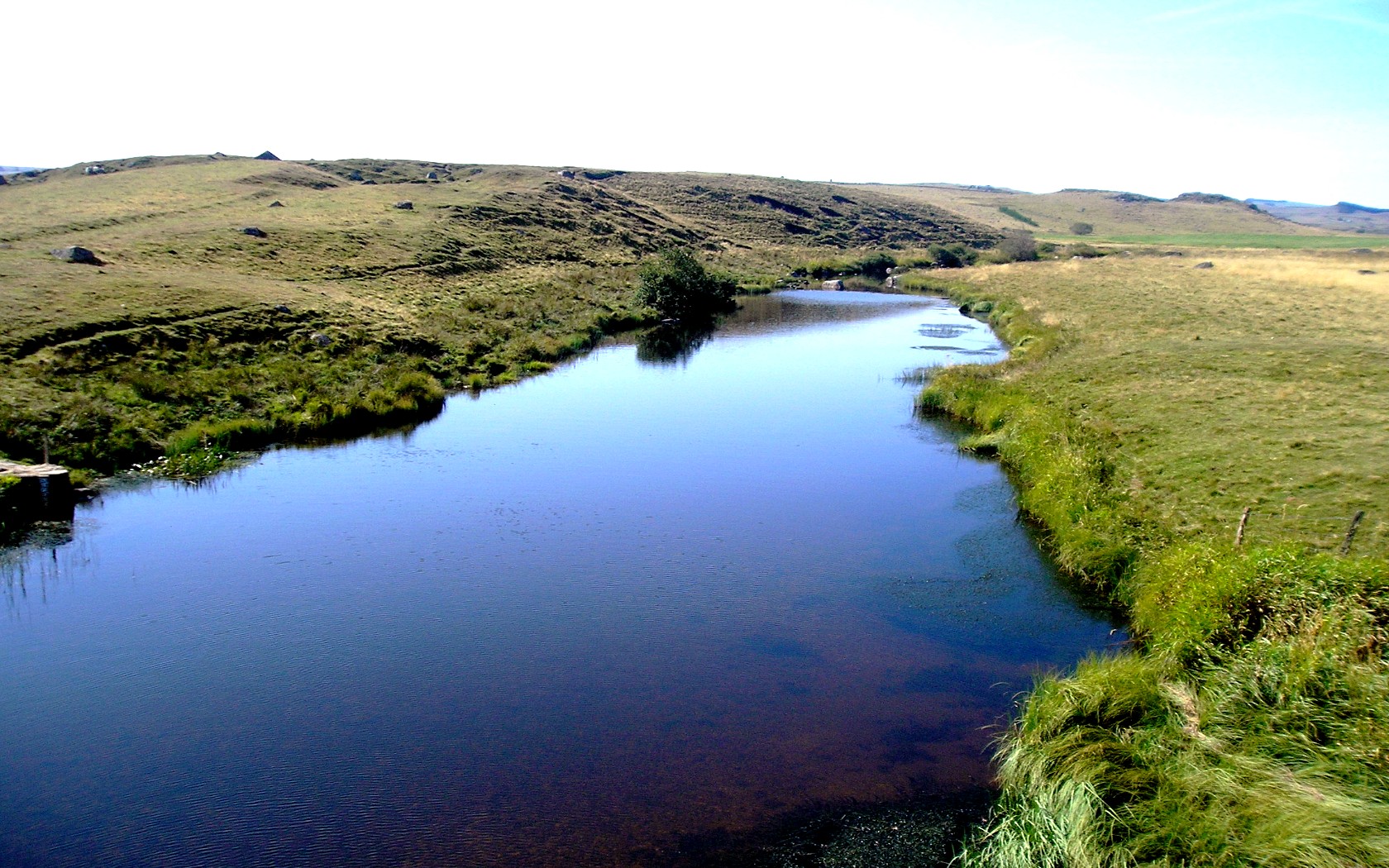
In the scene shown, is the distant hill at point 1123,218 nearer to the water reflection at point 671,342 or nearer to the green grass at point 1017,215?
the green grass at point 1017,215

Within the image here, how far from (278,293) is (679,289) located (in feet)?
81.4

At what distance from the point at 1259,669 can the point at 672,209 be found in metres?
106

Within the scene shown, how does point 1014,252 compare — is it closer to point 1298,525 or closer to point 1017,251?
point 1017,251

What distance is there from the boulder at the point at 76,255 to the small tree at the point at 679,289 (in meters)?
29.0

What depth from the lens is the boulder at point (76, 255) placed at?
116ft

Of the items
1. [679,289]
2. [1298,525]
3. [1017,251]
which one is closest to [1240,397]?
[1298,525]

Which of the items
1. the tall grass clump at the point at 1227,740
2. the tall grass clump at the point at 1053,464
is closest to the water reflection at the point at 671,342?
the tall grass clump at the point at 1053,464

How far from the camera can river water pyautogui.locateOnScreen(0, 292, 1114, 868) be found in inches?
381

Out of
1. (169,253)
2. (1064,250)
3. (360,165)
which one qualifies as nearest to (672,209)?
(360,165)

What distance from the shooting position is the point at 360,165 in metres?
109

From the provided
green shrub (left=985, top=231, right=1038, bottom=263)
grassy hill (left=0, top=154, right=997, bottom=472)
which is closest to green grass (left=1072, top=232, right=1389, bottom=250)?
green shrub (left=985, top=231, right=1038, bottom=263)

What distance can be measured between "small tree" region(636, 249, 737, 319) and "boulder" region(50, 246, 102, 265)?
29.0 metres

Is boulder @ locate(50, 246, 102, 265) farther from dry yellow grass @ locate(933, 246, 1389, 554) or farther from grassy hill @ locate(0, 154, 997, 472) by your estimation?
dry yellow grass @ locate(933, 246, 1389, 554)

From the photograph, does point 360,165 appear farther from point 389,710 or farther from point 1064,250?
point 389,710
